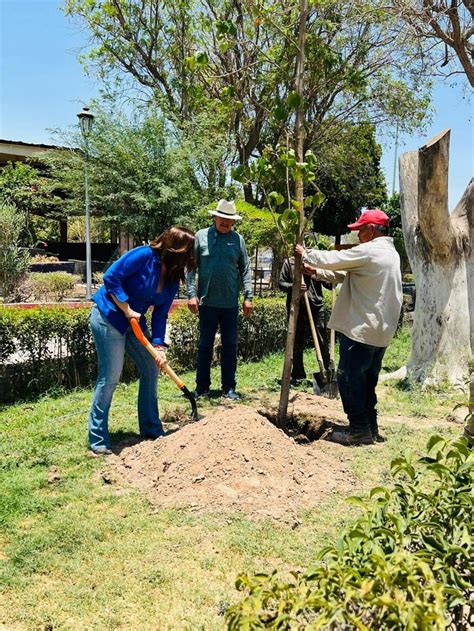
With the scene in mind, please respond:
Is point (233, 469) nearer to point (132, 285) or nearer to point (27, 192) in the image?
point (132, 285)

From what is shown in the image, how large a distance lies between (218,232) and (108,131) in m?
11.1

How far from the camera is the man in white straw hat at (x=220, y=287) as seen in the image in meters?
5.93

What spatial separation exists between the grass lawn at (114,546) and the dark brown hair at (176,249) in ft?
5.11

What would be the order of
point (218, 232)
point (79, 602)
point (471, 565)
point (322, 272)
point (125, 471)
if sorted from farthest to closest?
point (218, 232) < point (322, 272) < point (125, 471) < point (79, 602) < point (471, 565)

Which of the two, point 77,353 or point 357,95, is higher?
point 357,95

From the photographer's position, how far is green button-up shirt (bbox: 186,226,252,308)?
5.94 meters

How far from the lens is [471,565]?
1477 millimetres

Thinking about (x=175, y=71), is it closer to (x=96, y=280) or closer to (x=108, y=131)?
(x=108, y=131)

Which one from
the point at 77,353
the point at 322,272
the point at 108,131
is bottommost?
the point at 77,353

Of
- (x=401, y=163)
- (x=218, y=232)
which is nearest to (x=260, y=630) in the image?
(x=218, y=232)

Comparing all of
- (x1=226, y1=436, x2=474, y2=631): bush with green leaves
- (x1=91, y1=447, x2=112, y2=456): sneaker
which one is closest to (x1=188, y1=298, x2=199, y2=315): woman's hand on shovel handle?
(x1=91, y1=447, x2=112, y2=456): sneaker

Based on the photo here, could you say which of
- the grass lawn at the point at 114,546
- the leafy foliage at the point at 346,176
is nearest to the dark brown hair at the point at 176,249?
the grass lawn at the point at 114,546

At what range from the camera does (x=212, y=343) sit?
6.10 metres

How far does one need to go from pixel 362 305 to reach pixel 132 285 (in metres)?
1.79
